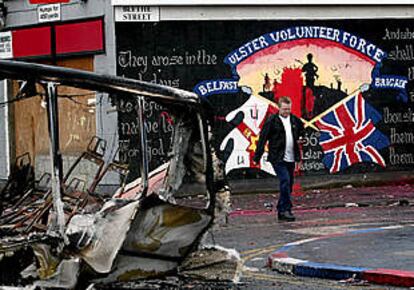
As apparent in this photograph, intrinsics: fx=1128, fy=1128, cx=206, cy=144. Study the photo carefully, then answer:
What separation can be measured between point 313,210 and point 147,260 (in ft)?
30.9

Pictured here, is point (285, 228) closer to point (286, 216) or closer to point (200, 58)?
point (286, 216)

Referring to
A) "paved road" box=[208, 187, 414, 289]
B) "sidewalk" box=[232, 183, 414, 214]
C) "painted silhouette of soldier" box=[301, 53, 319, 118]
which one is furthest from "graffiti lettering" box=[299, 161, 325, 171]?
"paved road" box=[208, 187, 414, 289]

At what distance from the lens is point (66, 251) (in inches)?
360

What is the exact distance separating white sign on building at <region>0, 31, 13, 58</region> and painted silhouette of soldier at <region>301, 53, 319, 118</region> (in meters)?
6.22

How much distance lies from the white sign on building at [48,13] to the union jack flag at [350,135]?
5.69 metres

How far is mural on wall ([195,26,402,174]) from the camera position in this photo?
2230cm

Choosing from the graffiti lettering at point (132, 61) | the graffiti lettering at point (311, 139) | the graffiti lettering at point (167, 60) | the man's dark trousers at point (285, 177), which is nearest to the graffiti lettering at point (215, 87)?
the graffiti lettering at point (167, 60)

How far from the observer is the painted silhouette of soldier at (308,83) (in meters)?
22.7

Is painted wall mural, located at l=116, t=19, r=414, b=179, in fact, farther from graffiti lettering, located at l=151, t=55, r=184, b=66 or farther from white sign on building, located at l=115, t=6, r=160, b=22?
white sign on building, located at l=115, t=6, r=160, b=22

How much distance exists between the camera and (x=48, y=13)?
2278cm

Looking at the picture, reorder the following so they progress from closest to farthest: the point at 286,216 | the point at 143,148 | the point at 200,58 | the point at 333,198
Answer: the point at 143,148, the point at 286,216, the point at 333,198, the point at 200,58

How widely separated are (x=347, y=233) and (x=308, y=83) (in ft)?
27.7

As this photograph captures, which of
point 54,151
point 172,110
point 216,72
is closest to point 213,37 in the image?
point 216,72

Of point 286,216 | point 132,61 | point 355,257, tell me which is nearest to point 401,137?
point 132,61
